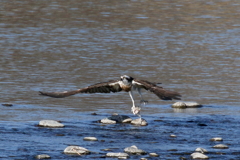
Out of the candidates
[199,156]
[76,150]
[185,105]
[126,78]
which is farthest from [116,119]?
[199,156]

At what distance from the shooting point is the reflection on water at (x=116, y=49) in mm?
17422

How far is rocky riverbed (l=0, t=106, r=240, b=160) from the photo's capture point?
10.8m

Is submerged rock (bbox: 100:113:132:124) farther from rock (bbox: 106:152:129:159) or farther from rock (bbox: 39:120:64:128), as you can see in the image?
rock (bbox: 106:152:129:159)

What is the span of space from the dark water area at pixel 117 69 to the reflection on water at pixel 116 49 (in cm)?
4

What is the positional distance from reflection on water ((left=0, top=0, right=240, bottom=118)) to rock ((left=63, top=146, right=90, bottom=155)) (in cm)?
438

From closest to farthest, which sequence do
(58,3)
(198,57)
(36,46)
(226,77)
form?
(226,77)
(198,57)
(36,46)
(58,3)

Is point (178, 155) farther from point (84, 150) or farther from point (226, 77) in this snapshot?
point (226, 77)

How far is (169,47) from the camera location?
25578 mm

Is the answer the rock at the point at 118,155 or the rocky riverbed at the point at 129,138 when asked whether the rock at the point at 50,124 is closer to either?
the rocky riverbed at the point at 129,138

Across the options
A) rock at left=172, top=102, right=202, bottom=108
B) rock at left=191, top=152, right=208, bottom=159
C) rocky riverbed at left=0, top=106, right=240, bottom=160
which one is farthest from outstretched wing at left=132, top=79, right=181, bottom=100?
rock at left=172, top=102, right=202, bottom=108

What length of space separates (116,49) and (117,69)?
4.37 meters

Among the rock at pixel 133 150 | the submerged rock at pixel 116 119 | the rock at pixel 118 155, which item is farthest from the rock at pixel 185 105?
the rock at pixel 118 155

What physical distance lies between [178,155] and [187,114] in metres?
3.95

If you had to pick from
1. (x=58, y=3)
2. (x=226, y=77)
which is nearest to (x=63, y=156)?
(x=226, y=77)
